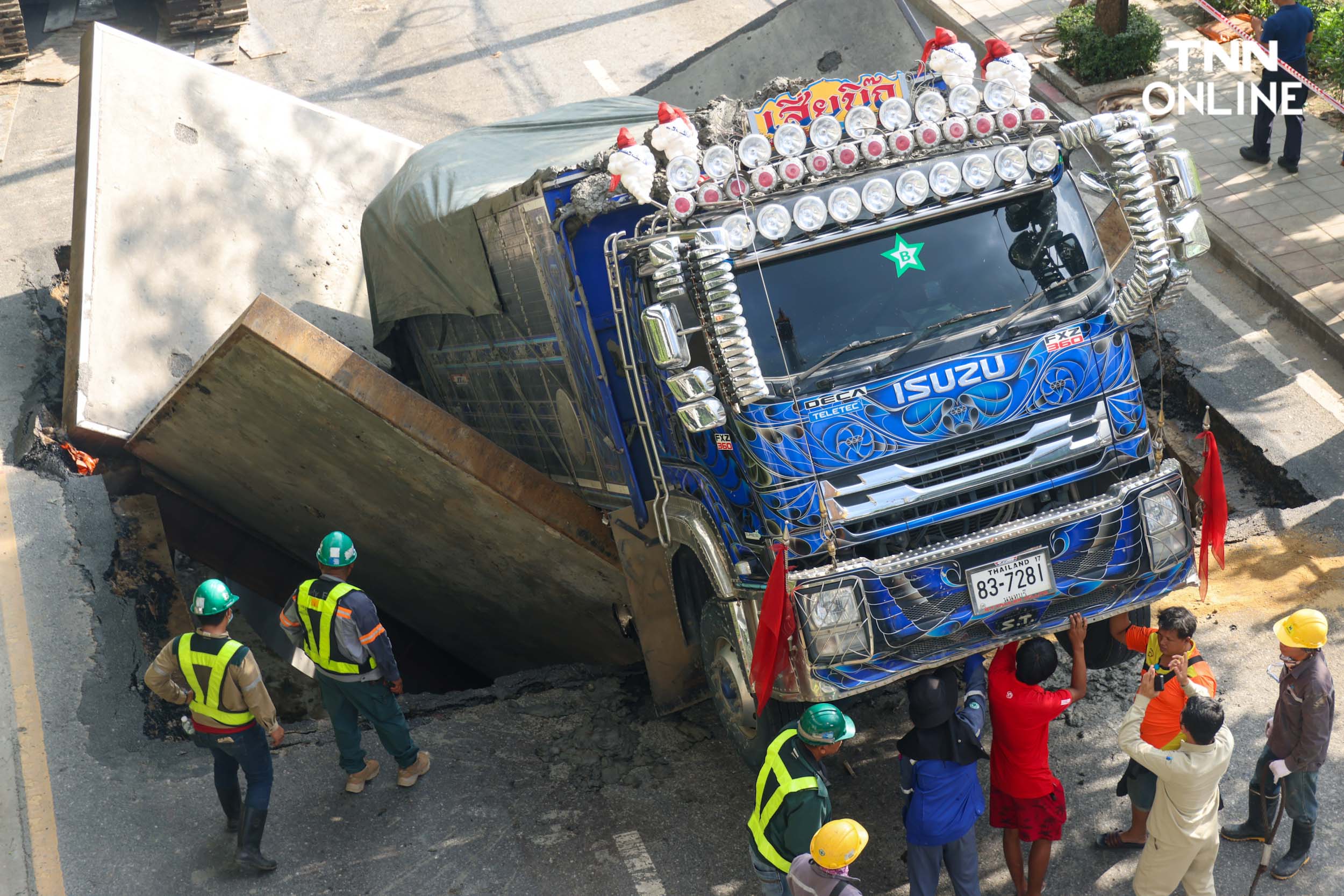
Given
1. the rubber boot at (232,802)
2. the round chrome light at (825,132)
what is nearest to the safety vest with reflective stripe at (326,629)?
the rubber boot at (232,802)

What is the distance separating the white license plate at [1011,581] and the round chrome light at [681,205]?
7.37 ft

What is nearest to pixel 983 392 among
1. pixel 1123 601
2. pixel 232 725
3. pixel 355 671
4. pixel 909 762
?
pixel 1123 601

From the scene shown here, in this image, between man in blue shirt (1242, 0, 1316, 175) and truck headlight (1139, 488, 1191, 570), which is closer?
truck headlight (1139, 488, 1191, 570)

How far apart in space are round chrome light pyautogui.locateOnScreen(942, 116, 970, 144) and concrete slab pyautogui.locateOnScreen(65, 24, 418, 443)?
533 cm

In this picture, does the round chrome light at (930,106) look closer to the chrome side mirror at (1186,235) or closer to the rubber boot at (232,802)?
the chrome side mirror at (1186,235)

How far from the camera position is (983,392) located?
6223mm

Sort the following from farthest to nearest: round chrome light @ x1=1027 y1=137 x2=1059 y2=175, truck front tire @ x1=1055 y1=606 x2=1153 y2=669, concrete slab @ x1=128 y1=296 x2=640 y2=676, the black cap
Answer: concrete slab @ x1=128 y1=296 x2=640 y2=676 → truck front tire @ x1=1055 y1=606 x2=1153 y2=669 → round chrome light @ x1=1027 y1=137 x2=1059 y2=175 → the black cap

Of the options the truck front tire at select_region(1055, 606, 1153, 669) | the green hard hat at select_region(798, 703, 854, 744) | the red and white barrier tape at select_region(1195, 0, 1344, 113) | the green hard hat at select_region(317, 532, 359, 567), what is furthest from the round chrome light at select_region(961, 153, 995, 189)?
the red and white barrier tape at select_region(1195, 0, 1344, 113)

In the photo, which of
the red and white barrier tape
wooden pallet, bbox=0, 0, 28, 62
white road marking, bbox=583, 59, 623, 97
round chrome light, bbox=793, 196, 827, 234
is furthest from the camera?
wooden pallet, bbox=0, 0, 28, 62

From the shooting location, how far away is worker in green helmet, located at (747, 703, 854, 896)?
5.30 meters

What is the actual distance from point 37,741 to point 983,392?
222 inches

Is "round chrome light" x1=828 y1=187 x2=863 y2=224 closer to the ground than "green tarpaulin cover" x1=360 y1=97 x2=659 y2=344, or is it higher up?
higher up

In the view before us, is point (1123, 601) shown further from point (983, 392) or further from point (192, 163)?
point (192, 163)

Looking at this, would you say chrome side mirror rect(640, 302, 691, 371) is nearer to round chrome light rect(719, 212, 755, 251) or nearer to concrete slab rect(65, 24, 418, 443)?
round chrome light rect(719, 212, 755, 251)
